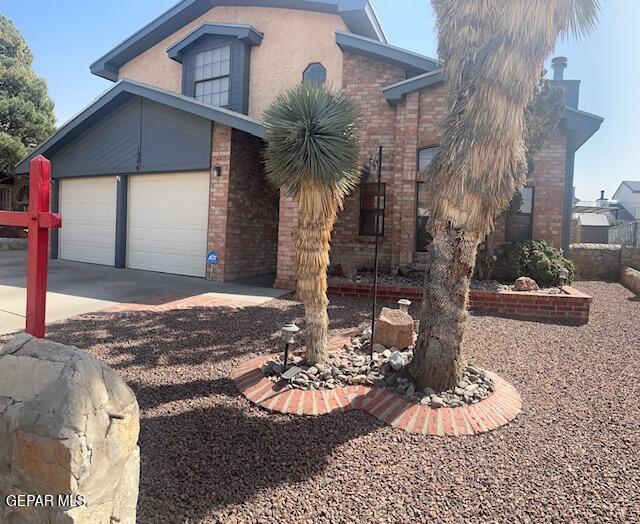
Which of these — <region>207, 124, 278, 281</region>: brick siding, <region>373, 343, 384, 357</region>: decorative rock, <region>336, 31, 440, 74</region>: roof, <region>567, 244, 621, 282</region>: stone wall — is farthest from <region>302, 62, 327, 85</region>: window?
<region>567, 244, 621, 282</region>: stone wall

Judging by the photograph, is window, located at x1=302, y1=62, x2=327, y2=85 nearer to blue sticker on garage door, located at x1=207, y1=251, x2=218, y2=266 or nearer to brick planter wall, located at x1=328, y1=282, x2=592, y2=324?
blue sticker on garage door, located at x1=207, y1=251, x2=218, y2=266

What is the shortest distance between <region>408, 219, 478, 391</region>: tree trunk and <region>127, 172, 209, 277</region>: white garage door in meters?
7.53

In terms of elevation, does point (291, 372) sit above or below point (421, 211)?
below

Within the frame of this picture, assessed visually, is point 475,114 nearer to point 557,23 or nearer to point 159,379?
point 557,23

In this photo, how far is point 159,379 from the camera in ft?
12.8

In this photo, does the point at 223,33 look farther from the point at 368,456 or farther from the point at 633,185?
the point at 633,185

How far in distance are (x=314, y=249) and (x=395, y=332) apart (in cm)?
165

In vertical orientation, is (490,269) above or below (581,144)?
below

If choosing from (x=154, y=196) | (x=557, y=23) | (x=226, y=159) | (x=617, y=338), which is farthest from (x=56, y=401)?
(x=154, y=196)

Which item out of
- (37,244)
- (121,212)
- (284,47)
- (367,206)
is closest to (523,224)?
(367,206)

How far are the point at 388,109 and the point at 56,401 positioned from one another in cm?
1047

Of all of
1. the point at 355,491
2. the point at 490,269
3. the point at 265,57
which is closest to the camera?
the point at 355,491

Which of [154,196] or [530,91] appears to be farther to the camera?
[154,196]

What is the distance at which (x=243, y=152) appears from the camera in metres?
10.1
